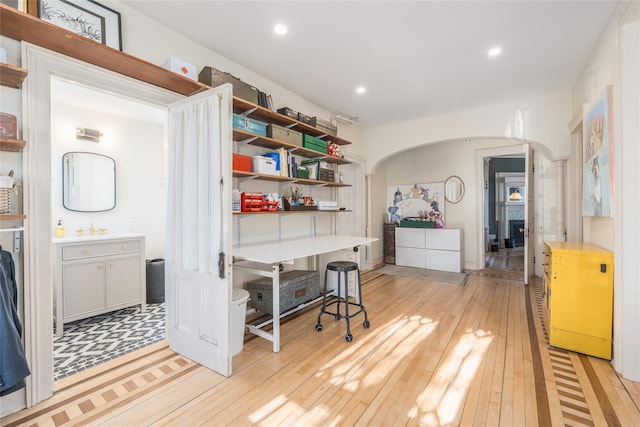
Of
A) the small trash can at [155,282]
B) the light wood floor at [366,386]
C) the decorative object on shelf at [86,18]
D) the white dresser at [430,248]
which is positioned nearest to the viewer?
the light wood floor at [366,386]

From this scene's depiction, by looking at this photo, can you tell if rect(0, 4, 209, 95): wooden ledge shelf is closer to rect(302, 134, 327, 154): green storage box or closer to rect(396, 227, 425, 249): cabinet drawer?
rect(302, 134, 327, 154): green storage box

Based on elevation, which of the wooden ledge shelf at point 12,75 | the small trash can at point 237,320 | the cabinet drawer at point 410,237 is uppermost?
the wooden ledge shelf at point 12,75

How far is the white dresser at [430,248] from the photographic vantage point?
5309 mm

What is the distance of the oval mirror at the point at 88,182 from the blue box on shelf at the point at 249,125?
6.96 ft

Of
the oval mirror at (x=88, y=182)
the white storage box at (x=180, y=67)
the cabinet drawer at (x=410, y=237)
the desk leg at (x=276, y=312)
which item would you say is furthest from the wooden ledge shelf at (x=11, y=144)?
the cabinet drawer at (x=410, y=237)

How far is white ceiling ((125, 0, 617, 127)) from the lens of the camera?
219 centimetres

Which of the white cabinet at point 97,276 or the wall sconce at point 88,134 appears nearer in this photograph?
the white cabinet at point 97,276

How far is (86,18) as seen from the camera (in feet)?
6.45

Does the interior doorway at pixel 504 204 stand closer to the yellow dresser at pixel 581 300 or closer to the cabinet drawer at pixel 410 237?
the cabinet drawer at pixel 410 237

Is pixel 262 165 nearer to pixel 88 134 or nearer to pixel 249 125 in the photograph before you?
pixel 249 125

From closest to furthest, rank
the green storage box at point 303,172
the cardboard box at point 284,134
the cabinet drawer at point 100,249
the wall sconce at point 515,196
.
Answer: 1. the cabinet drawer at point 100,249
2. the cardboard box at point 284,134
3. the green storage box at point 303,172
4. the wall sconce at point 515,196

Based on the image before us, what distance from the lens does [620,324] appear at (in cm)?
205

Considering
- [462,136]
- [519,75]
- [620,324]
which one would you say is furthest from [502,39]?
[620,324]

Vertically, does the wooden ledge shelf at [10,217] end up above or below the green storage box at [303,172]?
below
